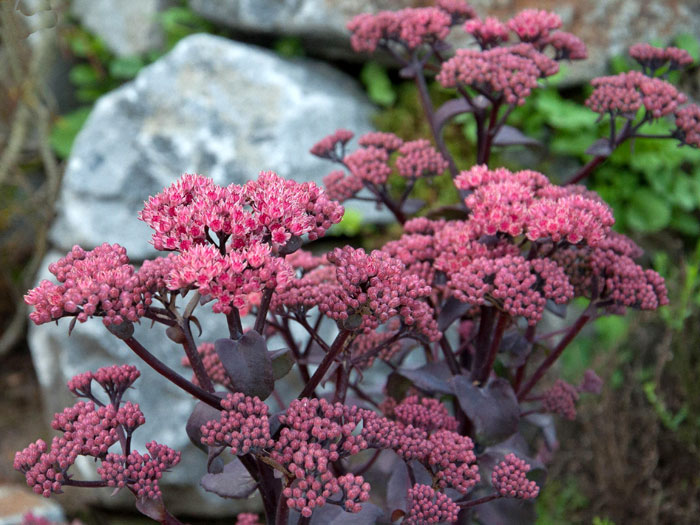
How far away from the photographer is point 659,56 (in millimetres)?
1696

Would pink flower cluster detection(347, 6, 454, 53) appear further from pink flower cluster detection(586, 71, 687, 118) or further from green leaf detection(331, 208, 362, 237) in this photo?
green leaf detection(331, 208, 362, 237)

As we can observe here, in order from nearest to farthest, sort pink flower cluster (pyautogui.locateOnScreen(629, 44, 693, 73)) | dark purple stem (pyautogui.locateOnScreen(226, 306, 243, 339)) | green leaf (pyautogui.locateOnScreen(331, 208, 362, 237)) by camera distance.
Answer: dark purple stem (pyautogui.locateOnScreen(226, 306, 243, 339)) → pink flower cluster (pyautogui.locateOnScreen(629, 44, 693, 73)) → green leaf (pyautogui.locateOnScreen(331, 208, 362, 237))

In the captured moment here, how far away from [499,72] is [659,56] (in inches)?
22.0

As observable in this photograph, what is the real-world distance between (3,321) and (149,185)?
80.3 inches

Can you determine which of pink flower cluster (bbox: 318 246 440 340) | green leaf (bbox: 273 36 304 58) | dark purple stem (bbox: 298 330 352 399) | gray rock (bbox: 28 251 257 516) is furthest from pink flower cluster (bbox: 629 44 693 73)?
green leaf (bbox: 273 36 304 58)

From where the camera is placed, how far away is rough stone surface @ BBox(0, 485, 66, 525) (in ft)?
9.01

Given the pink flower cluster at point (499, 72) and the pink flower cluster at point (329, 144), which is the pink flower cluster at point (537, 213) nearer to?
the pink flower cluster at point (499, 72)

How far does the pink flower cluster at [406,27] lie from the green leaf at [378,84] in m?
1.57

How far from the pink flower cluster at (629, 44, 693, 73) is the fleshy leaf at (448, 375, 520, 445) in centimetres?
95

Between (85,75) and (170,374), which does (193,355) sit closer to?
(170,374)

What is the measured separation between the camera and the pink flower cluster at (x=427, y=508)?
3.44 ft

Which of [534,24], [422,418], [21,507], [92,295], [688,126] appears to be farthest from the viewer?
[21,507]

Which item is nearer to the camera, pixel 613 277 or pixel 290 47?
pixel 613 277

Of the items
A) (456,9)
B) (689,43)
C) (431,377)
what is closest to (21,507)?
(431,377)
